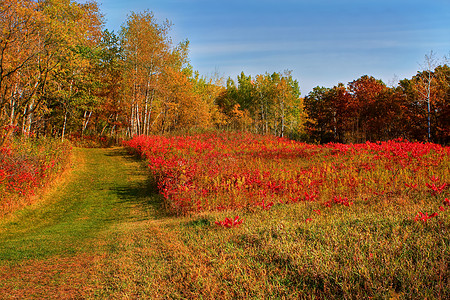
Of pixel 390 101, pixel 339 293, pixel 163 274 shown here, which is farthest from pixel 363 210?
pixel 390 101

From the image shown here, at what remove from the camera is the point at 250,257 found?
390 cm

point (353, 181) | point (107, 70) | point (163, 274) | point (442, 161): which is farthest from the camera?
point (107, 70)

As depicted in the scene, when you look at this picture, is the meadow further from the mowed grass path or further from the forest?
the forest

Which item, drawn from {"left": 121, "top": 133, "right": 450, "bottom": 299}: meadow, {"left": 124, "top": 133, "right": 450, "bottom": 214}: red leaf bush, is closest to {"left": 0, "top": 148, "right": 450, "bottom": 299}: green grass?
{"left": 121, "top": 133, "right": 450, "bottom": 299}: meadow

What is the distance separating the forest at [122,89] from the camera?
40.7 ft

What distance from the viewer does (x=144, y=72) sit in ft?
78.6

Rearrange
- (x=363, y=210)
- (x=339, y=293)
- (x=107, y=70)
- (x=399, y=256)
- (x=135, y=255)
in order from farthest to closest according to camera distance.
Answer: (x=107, y=70), (x=363, y=210), (x=135, y=255), (x=399, y=256), (x=339, y=293)

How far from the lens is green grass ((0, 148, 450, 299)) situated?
303cm

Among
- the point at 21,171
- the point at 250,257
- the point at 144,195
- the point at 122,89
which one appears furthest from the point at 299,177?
the point at 122,89

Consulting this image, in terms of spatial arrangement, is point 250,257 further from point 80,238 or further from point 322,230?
point 80,238

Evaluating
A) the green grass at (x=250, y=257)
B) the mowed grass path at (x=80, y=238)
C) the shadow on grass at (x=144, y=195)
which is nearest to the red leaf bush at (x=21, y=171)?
the mowed grass path at (x=80, y=238)

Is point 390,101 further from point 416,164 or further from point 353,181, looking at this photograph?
point 353,181

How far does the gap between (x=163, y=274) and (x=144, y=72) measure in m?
22.4

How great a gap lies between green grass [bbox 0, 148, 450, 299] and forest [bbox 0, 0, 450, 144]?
780 cm
